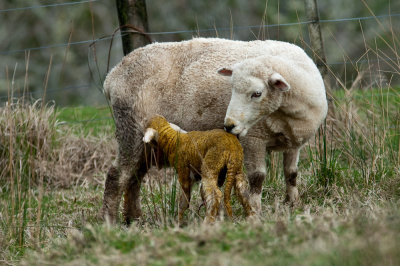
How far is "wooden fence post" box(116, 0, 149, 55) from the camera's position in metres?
6.59

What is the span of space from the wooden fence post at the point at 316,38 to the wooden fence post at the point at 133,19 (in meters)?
1.78

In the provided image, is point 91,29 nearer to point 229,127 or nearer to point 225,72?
point 225,72

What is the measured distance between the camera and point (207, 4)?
1309 centimetres

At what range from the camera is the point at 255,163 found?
4.73m

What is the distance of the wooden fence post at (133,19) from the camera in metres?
6.59

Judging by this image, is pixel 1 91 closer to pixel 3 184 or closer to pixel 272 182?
pixel 3 184

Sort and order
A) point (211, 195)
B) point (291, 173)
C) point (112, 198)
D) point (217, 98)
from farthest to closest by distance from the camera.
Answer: point (112, 198) < point (291, 173) < point (217, 98) < point (211, 195)

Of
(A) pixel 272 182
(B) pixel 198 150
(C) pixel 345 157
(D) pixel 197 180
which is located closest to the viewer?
(B) pixel 198 150

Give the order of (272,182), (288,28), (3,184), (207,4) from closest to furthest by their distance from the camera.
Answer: (272,182)
(3,184)
(288,28)
(207,4)

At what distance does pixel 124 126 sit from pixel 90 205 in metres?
1.37

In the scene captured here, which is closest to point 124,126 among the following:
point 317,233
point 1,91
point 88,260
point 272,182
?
point 272,182

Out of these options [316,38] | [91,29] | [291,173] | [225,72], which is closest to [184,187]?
[225,72]

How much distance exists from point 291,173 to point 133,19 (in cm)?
267

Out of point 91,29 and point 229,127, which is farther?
point 91,29
